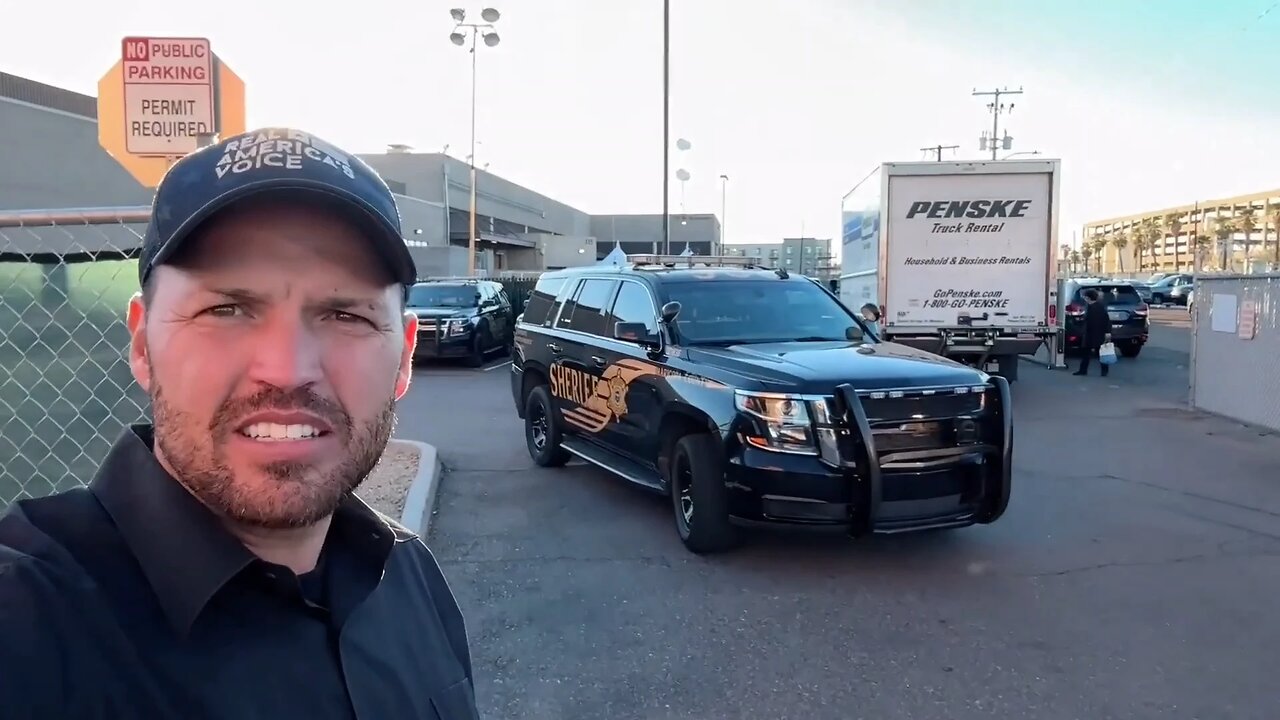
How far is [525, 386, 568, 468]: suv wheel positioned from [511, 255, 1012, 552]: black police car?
907 millimetres

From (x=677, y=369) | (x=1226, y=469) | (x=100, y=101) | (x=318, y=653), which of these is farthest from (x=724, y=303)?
(x=318, y=653)

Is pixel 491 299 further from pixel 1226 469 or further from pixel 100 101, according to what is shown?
pixel 100 101

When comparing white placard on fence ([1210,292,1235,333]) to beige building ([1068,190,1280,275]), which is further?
beige building ([1068,190,1280,275])

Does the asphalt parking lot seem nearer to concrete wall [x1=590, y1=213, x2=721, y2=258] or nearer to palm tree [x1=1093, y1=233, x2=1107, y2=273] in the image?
concrete wall [x1=590, y1=213, x2=721, y2=258]

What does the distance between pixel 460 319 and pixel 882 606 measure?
13.8 m

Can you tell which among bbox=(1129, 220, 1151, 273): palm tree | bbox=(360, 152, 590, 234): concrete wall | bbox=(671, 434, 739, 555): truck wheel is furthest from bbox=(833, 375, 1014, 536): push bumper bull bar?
bbox=(1129, 220, 1151, 273): palm tree

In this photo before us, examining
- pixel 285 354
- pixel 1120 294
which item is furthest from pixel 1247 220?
pixel 285 354

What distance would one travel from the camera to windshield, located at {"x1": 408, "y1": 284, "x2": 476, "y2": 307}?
1909 centimetres

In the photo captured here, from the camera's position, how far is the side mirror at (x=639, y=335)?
6959mm

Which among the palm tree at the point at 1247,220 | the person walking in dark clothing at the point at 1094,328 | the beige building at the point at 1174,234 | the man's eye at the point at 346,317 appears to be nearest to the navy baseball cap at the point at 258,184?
the man's eye at the point at 346,317

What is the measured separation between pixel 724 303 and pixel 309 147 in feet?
19.8

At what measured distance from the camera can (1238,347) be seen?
11.6 metres

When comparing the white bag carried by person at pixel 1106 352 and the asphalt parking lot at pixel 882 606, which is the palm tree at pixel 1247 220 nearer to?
the white bag carried by person at pixel 1106 352

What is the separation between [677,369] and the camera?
6559mm
